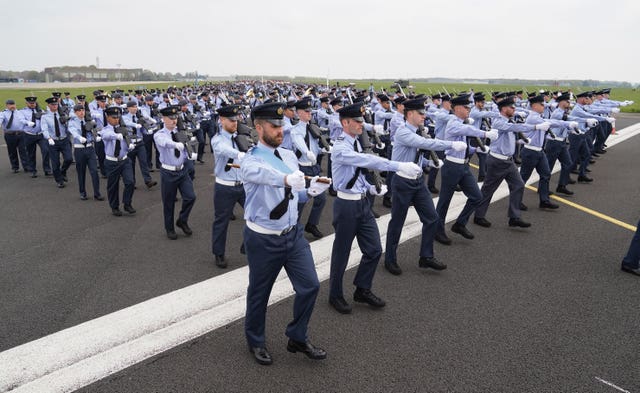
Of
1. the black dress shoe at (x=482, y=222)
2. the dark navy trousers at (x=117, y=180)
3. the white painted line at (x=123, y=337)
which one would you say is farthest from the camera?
the dark navy trousers at (x=117, y=180)

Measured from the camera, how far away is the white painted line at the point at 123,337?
11.9 feet

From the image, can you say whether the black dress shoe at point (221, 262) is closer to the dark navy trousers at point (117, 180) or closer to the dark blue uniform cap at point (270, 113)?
the dark blue uniform cap at point (270, 113)

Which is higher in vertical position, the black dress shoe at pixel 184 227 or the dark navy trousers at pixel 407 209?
the dark navy trousers at pixel 407 209

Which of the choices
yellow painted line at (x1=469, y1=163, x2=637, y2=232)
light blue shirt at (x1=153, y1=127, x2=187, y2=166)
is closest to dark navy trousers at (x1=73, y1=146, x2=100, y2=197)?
light blue shirt at (x1=153, y1=127, x2=187, y2=166)

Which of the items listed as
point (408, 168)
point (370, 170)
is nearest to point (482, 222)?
point (370, 170)

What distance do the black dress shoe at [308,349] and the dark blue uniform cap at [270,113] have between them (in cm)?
210

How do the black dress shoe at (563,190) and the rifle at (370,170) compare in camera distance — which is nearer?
the rifle at (370,170)

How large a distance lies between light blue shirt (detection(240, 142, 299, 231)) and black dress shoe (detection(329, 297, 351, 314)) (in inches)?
58.4

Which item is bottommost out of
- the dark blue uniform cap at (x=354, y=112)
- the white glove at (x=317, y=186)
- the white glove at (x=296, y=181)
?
the white glove at (x=317, y=186)

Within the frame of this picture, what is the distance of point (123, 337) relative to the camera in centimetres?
421

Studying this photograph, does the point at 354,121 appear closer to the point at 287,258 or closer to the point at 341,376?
the point at 287,258

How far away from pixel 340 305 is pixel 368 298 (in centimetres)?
36

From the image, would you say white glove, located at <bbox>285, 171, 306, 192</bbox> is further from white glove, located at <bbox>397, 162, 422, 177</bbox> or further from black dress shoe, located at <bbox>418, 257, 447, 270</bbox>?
black dress shoe, located at <bbox>418, 257, 447, 270</bbox>

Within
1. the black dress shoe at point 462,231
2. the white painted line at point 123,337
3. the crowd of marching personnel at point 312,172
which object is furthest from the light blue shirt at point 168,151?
the black dress shoe at point 462,231
